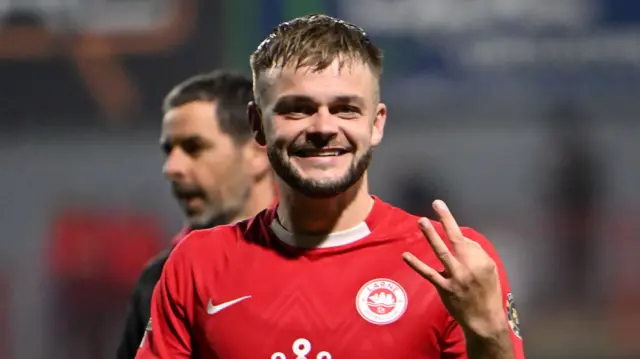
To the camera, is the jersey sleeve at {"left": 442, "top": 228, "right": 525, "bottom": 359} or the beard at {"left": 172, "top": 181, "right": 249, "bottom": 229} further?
A: the beard at {"left": 172, "top": 181, "right": 249, "bottom": 229}

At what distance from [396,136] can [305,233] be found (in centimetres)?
448

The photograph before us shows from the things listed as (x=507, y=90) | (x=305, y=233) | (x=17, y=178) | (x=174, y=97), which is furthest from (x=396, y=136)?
(x=305, y=233)

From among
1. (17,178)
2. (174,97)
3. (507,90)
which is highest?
(174,97)

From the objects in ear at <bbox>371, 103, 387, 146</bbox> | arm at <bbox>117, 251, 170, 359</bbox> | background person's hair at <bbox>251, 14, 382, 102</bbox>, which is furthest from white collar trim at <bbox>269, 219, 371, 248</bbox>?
arm at <bbox>117, 251, 170, 359</bbox>

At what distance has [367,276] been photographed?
2248mm

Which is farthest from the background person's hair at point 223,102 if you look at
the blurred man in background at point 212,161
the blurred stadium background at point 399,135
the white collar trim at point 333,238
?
the blurred stadium background at point 399,135

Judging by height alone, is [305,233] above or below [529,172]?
above

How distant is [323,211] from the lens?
90.0 inches

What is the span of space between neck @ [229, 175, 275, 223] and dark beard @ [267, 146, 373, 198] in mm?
1198

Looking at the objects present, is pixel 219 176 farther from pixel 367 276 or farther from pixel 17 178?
pixel 17 178

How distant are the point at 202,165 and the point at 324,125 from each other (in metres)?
1.35

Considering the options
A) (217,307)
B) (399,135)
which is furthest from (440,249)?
(399,135)

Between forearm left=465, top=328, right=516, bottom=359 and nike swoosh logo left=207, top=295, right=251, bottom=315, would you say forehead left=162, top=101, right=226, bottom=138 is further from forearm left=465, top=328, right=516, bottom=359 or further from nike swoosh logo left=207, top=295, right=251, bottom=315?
forearm left=465, top=328, right=516, bottom=359

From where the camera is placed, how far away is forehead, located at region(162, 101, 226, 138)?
3508 mm
